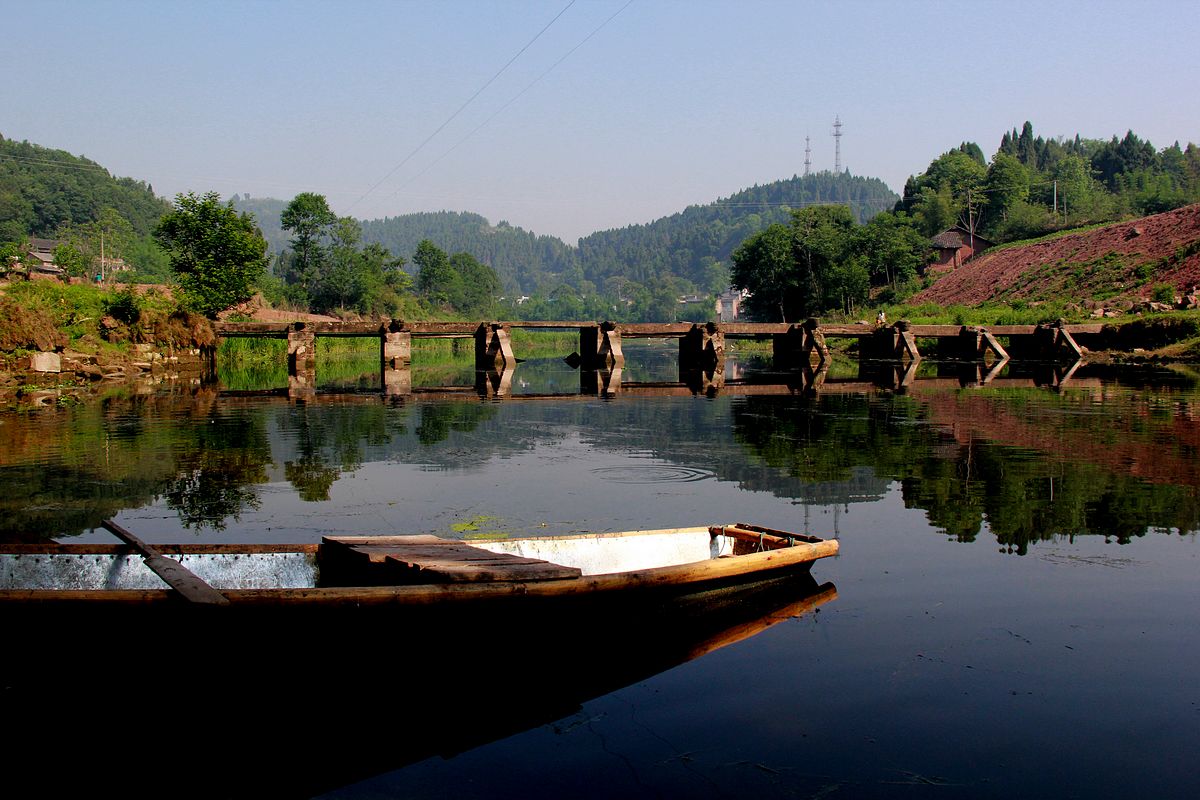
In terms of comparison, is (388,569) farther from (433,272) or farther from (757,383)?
(433,272)

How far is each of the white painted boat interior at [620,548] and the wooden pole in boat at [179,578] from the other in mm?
2324

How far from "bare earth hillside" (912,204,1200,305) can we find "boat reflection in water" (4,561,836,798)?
5581 cm

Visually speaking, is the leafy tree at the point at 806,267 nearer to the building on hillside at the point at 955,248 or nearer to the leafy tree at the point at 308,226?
the building on hillside at the point at 955,248

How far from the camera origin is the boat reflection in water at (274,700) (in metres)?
5.55

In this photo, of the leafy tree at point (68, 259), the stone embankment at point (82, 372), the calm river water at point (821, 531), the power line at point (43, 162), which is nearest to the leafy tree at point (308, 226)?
the leafy tree at point (68, 259)

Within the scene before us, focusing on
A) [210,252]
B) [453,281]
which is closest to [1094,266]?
[210,252]

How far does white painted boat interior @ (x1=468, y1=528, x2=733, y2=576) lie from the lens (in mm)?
8188

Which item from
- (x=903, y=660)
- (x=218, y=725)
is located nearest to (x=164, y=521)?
(x=218, y=725)

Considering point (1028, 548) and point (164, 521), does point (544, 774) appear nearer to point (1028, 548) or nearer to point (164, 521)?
point (1028, 548)

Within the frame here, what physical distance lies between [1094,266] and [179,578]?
68.6 meters

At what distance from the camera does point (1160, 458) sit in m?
16.0

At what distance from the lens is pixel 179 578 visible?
20.0 feet

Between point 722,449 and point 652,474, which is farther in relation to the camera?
point 722,449

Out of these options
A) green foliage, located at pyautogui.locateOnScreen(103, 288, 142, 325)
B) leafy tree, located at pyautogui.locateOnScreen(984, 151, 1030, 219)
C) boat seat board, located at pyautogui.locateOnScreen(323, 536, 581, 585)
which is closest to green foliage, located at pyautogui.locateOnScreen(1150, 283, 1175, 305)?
green foliage, located at pyautogui.locateOnScreen(103, 288, 142, 325)
